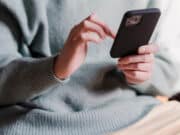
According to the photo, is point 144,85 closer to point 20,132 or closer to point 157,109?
point 157,109

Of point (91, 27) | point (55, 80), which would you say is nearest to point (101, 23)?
point (91, 27)

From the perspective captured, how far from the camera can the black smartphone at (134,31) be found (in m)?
0.75

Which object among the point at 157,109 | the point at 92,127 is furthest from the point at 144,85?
the point at 92,127

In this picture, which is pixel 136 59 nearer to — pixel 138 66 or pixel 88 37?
pixel 138 66

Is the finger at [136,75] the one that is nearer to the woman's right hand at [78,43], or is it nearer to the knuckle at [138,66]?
the knuckle at [138,66]

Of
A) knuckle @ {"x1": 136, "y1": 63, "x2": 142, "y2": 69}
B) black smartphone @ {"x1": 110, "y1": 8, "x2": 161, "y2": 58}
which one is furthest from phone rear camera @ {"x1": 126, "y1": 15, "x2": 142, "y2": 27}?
knuckle @ {"x1": 136, "y1": 63, "x2": 142, "y2": 69}

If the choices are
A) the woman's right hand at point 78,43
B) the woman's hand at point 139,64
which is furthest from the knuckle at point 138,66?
the woman's right hand at point 78,43

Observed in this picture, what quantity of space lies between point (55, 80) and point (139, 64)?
0.18 meters

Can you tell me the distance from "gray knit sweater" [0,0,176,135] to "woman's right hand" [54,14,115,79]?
0.03m

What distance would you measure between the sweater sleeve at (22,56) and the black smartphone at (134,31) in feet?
0.42

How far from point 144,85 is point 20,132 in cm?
30

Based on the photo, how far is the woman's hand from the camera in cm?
84

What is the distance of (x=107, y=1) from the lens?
0.90 m

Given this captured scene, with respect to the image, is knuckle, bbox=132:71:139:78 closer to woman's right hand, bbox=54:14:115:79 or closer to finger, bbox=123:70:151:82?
finger, bbox=123:70:151:82
